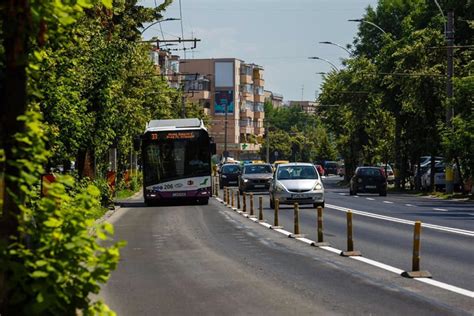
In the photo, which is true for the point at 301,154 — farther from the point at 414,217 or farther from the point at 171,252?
the point at 171,252

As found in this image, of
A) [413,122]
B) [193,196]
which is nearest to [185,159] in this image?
[193,196]

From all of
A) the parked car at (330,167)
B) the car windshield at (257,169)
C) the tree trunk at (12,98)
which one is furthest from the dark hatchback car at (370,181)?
the parked car at (330,167)

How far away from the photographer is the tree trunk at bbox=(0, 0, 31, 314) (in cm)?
629

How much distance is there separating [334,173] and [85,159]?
101693 mm

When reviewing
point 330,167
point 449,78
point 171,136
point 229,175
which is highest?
point 449,78

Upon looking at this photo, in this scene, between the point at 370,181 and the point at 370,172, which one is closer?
the point at 370,181

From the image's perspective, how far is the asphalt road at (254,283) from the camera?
38.7 feet

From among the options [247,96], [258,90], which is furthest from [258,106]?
[247,96]

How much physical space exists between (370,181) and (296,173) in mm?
17992

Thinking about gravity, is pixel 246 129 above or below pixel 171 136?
above

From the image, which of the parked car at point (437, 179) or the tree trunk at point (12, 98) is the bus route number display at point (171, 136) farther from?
the tree trunk at point (12, 98)

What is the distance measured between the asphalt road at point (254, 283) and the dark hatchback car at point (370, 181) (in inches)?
1260

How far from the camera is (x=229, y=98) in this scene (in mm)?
179125

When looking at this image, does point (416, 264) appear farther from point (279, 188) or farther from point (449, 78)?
point (449, 78)
